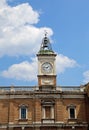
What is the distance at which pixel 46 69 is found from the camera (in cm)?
4591

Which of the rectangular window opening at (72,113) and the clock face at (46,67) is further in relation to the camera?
the clock face at (46,67)

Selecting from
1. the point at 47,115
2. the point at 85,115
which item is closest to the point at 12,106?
the point at 47,115

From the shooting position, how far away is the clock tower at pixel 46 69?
4534 cm

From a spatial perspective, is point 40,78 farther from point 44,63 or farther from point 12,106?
point 12,106

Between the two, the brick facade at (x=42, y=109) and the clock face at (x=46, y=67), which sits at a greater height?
the clock face at (x=46, y=67)

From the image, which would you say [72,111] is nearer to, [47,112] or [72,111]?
[72,111]

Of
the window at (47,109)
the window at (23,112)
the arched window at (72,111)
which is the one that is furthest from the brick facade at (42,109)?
the window at (23,112)

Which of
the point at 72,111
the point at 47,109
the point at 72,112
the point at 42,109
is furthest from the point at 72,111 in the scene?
the point at 42,109

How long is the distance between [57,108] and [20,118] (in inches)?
186

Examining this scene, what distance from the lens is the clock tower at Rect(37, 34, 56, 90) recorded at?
45.3 meters

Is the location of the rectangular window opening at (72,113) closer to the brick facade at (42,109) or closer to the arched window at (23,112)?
the brick facade at (42,109)

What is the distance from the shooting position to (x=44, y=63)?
46062 millimetres

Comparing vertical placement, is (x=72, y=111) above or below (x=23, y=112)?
above

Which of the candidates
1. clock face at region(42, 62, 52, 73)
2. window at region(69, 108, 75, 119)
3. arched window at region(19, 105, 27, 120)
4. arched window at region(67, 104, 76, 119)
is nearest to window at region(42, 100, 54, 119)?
arched window at region(67, 104, 76, 119)
